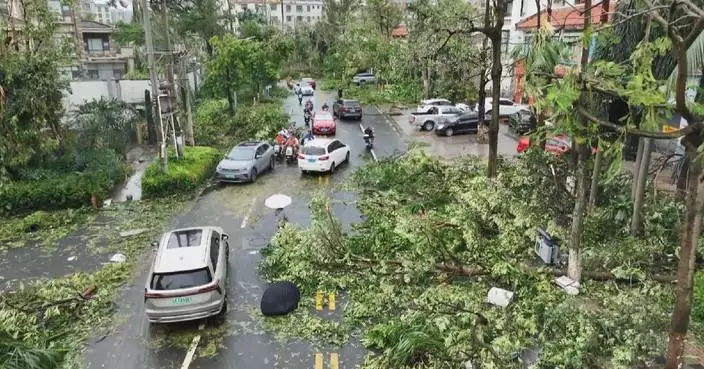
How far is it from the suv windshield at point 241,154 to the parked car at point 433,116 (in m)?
13.0

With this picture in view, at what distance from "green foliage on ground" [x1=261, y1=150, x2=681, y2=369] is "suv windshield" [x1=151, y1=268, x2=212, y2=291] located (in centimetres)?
258

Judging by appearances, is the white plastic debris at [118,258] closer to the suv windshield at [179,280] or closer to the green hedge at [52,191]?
the suv windshield at [179,280]

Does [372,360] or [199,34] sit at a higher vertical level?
[199,34]

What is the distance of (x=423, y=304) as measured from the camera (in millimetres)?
10844

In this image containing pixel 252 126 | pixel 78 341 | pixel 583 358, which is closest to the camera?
pixel 583 358

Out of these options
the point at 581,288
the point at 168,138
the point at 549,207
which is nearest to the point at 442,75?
the point at 168,138

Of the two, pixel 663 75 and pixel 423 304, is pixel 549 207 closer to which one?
pixel 663 75

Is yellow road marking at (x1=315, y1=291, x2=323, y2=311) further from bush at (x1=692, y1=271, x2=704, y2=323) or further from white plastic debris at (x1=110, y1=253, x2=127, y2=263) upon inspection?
bush at (x1=692, y1=271, x2=704, y2=323)

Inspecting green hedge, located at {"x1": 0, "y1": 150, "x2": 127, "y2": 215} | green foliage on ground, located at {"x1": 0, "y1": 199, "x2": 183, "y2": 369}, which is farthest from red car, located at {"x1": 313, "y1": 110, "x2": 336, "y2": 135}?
green foliage on ground, located at {"x1": 0, "y1": 199, "x2": 183, "y2": 369}

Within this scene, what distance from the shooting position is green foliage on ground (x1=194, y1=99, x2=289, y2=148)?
2783 centimetres

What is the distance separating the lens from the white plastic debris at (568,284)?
11266mm

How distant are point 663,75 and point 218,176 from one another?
53.4ft

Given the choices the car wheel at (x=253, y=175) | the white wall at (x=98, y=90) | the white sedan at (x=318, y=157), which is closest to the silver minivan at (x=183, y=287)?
the car wheel at (x=253, y=175)

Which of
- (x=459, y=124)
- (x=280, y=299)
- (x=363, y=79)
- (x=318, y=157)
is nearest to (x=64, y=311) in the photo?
(x=280, y=299)
